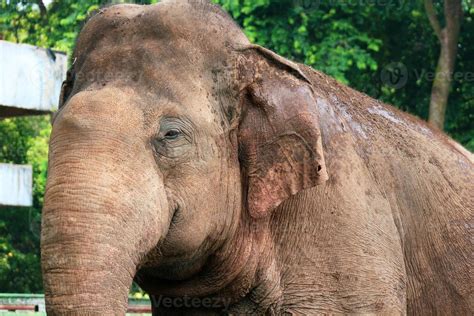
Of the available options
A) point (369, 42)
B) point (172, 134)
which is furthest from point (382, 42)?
point (172, 134)

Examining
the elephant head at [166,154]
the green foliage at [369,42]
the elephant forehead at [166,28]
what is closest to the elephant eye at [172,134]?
the elephant head at [166,154]

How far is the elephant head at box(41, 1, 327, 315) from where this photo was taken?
4453mm

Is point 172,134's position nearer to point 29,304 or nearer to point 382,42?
point 29,304

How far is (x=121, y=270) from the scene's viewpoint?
4.53 m

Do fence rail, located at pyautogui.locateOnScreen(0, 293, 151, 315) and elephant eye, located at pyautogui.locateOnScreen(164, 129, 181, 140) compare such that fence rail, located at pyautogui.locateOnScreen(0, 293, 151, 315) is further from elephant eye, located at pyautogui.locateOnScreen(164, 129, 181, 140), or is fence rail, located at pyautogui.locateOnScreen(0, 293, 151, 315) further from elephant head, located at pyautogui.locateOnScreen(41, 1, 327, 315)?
elephant eye, located at pyautogui.locateOnScreen(164, 129, 181, 140)

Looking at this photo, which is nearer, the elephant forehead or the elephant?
the elephant

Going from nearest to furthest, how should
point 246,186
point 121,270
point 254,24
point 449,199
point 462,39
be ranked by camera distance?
point 121,270 < point 246,186 < point 449,199 < point 254,24 < point 462,39

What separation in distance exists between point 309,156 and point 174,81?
0.74m

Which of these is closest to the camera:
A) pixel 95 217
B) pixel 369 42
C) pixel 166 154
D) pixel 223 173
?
pixel 95 217

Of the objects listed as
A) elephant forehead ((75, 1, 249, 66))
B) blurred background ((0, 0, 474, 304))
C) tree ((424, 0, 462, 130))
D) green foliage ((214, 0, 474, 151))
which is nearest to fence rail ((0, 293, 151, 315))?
blurred background ((0, 0, 474, 304))

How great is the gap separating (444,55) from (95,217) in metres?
14.0

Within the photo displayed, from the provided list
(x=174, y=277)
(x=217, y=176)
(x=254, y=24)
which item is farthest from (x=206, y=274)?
(x=254, y=24)

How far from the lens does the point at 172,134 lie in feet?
16.7

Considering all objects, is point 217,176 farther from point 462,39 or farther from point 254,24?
point 462,39
